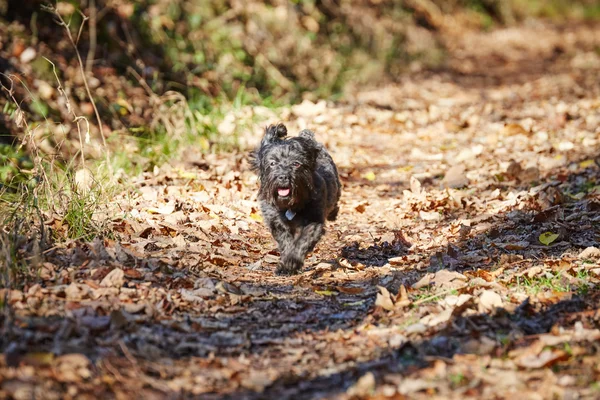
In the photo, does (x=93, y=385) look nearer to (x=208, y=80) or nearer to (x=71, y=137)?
(x=71, y=137)

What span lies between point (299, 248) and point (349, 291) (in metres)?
1.01

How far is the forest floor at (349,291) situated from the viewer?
400 centimetres

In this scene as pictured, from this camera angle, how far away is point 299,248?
662 cm

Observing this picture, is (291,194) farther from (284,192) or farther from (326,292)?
(326,292)

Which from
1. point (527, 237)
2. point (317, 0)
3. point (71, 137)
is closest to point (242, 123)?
point (71, 137)

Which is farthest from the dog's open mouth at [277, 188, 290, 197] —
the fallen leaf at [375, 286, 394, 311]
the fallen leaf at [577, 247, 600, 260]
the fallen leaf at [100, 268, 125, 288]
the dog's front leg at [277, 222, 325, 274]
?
the fallen leaf at [577, 247, 600, 260]

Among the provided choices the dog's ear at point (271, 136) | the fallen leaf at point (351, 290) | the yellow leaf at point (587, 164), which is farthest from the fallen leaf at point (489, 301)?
the yellow leaf at point (587, 164)

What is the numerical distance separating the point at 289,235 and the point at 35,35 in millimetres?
6479

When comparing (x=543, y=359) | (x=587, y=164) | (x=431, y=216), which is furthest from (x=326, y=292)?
(x=587, y=164)

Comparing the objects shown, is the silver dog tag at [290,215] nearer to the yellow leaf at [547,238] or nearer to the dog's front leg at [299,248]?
the dog's front leg at [299,248]

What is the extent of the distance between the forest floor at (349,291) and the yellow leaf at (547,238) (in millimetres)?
39

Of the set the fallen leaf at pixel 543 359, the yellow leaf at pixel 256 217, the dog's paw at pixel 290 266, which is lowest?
the yellow leaf at pixel 256 217

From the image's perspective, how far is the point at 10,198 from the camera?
6.79 metres

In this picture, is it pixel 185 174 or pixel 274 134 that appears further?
pixel 185 174
